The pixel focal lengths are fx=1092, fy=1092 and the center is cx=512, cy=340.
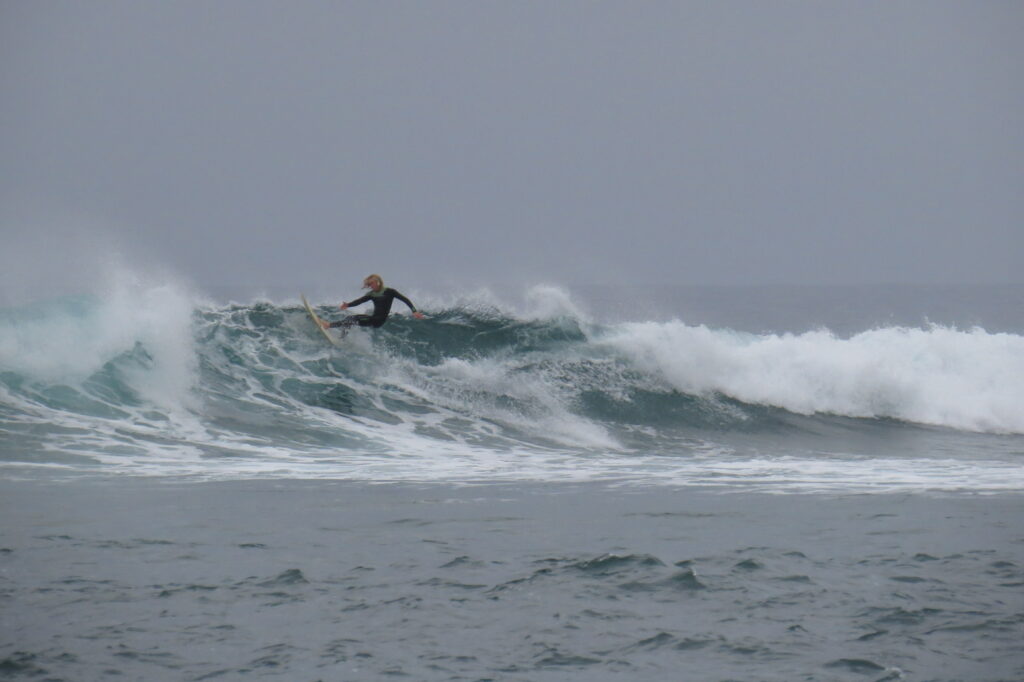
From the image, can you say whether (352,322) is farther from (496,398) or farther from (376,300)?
(496,398)

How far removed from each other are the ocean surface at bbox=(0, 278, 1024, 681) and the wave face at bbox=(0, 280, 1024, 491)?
7 cm

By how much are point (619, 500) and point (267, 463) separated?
431 cm

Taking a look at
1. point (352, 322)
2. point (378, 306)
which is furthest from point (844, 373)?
point (352, 322)

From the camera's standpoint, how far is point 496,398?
17094mm

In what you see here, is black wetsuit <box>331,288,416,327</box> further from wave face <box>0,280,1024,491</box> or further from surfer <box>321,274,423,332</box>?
wave face <box>0,280,1024,491</box>

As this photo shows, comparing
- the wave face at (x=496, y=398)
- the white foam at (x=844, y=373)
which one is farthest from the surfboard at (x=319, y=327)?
the white foam at (x=844, y=373)

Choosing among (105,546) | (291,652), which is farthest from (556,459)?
(291,652)

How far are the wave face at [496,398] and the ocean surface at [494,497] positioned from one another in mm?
74

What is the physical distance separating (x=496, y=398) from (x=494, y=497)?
6922 millimetres

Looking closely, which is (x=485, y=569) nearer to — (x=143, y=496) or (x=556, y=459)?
(x=143, y=496)

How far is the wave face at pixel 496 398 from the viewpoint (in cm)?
1253

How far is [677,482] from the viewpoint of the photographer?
1136 centimetres

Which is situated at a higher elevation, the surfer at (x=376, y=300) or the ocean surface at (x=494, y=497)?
the surfer at (x=376, y=300)

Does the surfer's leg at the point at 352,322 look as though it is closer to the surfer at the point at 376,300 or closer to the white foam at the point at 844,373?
the surfer at the point at 376,300
